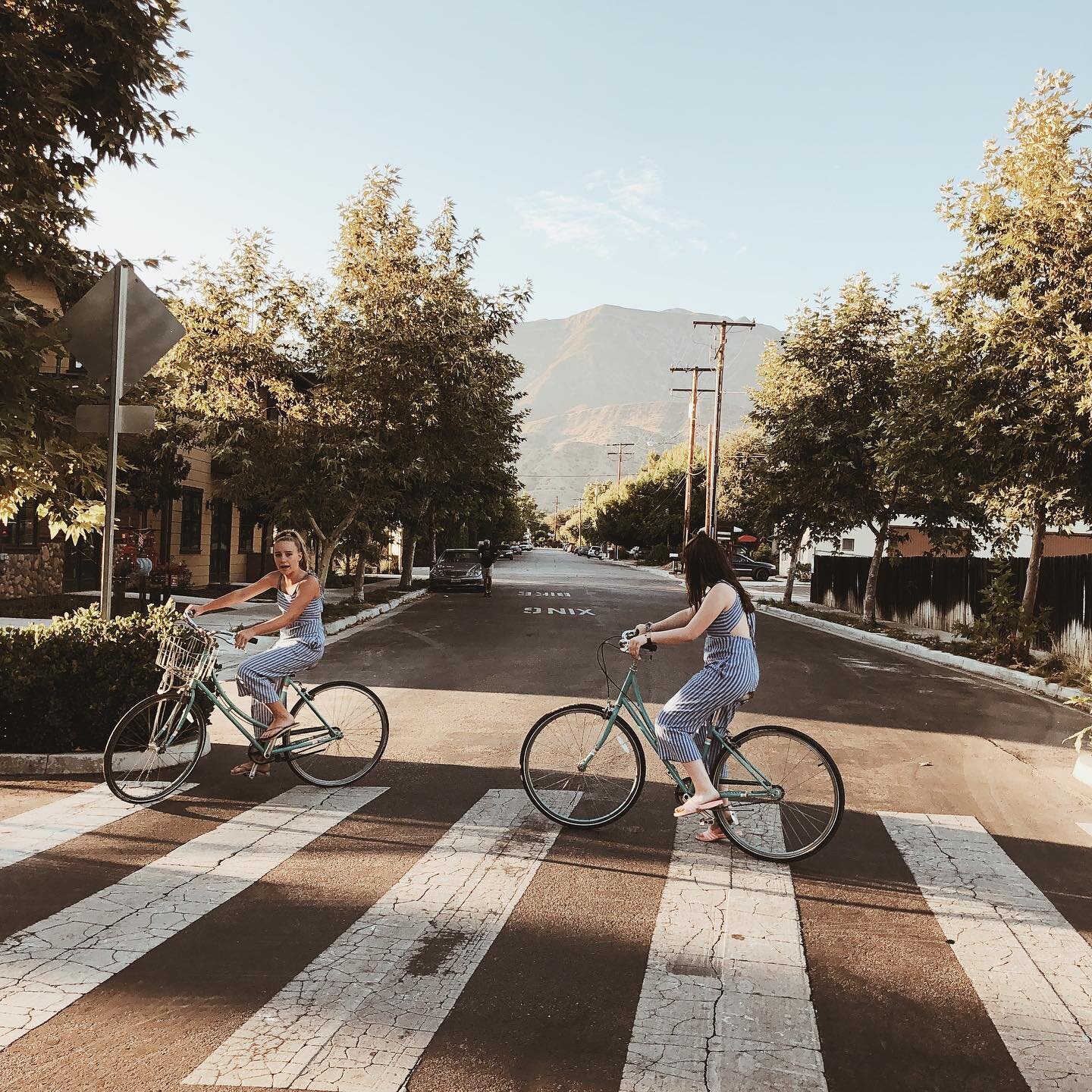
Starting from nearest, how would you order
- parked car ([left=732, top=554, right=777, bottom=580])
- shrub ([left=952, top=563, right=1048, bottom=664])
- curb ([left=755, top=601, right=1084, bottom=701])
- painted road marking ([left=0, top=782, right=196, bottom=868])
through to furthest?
painted road marking ([left=0, top=782, right=196, bottom=868]), curb ([left=755, top=601, right=1084, bottom=701]), shrub ([left=952, top=563, right=1048, bottom=664]), parked car ([left=732, top=554, right=777, bottom=580])

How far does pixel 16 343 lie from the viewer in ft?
31.2

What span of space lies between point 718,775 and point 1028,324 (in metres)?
12.0

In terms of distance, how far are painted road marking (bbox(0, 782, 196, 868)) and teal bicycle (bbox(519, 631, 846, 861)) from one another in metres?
2.62

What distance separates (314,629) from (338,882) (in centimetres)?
225

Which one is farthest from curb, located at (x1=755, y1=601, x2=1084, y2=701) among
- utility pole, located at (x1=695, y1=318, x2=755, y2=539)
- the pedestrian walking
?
utility pole, located at (x1=695, y1=318, x2=755, y2=539)

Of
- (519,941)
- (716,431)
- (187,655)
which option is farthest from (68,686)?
(716,431)

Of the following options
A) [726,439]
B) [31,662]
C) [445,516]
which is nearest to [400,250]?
[445,516]

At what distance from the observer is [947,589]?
23703 millimetres

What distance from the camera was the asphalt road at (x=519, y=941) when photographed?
11.1 feet

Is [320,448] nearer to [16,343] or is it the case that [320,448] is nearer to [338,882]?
[16,343]

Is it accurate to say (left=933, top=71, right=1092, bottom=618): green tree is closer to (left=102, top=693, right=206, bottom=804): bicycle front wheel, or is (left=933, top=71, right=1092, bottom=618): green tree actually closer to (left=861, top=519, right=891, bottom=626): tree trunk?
(left=861, top=519, right=891, bottom=626): tree trunk

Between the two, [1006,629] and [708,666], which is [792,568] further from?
[708,666]

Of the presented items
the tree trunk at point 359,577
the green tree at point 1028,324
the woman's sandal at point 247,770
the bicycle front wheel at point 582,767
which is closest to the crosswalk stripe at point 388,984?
the bicycle front wheel at point 582,767

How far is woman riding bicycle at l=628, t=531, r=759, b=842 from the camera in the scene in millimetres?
5676
